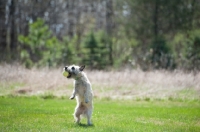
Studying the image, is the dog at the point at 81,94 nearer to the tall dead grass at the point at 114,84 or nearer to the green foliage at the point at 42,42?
the tall dead grass at the point at 114,84

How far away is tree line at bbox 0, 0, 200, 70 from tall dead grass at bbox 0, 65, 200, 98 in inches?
195

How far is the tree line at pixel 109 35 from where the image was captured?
101ft

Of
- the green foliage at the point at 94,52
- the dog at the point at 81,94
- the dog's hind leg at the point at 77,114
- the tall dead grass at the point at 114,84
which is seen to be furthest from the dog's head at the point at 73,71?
the green foliage at the point at 94,52

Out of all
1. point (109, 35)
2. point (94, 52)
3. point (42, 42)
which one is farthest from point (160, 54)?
point (42, 42)

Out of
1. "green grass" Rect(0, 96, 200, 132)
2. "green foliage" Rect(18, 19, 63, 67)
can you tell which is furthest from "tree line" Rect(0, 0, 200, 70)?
"green grass" Rect(0, 96, 200, 132)

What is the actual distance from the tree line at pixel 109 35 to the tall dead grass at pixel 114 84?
4947 mm

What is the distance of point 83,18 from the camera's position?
50281mm

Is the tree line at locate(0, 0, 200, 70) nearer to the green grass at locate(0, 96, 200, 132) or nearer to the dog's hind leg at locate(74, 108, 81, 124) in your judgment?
the green grass at locate(0, 96, 200, 132)

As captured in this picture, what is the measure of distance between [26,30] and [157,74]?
2522 centimetres

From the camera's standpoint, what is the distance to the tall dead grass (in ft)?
64.0

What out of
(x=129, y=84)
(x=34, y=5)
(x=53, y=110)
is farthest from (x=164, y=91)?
(x=34, y=5)

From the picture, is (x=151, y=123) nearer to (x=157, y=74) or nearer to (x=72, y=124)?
(x=72, y=124)

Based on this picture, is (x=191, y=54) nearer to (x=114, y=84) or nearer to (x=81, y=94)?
(x=114, y=84)

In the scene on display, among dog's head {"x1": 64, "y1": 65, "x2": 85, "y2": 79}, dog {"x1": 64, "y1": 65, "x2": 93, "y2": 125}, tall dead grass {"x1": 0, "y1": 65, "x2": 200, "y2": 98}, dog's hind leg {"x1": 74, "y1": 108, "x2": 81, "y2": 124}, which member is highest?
dog's head {"x1": 64, "y1": 65, "x2": 85, "y2": 79}
